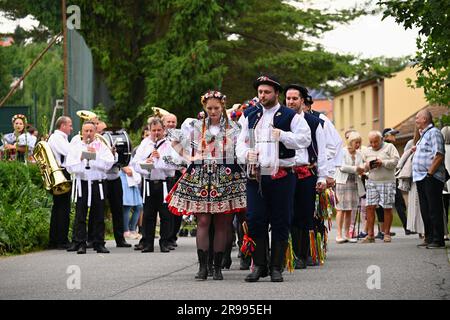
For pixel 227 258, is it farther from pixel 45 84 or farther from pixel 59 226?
pixel 45 84

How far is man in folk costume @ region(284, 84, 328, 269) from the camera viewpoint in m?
13.1

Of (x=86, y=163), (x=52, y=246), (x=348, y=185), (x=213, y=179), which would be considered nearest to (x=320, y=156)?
(x=213, y=179)

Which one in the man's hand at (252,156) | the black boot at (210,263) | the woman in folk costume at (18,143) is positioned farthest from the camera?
Answer: the woman in folk costume at (18,143)

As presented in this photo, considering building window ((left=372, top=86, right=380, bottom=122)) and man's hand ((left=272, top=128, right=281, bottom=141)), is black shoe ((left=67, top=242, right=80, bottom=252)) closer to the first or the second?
man's hand ((left=272, top=128, right=281, bottom=141))

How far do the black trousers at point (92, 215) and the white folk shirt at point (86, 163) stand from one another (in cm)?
5

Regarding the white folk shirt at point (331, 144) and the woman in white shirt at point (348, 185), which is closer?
the white folk shirt at point (331, 144)

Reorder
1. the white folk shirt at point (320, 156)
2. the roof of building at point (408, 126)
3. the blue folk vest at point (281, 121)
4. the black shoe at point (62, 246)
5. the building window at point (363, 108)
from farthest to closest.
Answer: the building window at point (363, 108) < the roof of building at point (408, 126) < the black shoe at point (62, 246) < the white folk shirt at point (320, 156) < the blue folk vest at point (281, 121)

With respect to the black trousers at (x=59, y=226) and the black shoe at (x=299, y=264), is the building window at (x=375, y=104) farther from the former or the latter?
the black shoe at (x=299, y=264)

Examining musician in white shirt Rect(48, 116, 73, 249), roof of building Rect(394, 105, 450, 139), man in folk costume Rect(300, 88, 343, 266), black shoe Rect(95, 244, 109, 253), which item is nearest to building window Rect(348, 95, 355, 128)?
roof of building Rect(394, 105, 450, 139)

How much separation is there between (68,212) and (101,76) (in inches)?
751

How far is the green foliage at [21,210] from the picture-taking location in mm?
15844

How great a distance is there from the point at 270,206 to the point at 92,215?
5.62 meters

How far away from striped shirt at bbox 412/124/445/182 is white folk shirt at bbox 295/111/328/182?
3.66 metres

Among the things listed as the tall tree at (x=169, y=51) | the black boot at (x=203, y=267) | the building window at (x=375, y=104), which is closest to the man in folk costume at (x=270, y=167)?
the black boot at (x=203, y=267)
